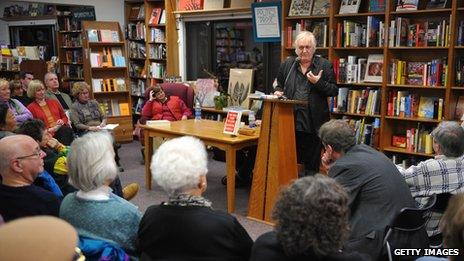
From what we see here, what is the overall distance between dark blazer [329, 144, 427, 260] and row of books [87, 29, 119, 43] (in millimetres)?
5826

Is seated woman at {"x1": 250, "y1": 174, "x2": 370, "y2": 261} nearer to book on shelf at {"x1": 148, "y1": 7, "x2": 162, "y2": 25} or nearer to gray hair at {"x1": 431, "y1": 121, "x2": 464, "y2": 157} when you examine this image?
gray hair at {"x1": 431, "y1": 121, "x2": 464, "y2": 157}

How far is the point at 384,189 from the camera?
2412 millimetres

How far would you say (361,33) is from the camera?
5.26 m

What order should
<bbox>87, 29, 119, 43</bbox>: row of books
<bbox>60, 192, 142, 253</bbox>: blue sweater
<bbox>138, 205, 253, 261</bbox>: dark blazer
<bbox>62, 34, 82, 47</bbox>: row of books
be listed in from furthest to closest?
<bbox>62, 34, 82, 47</bbox>: row of books
<bbox>87, 29, 119, 43</bbox>: row of books
<bbox>60, 192, 142, 253</bbox>: blue sweater
<bbox>138, 205, 253, 261</bbox>: dark blazer

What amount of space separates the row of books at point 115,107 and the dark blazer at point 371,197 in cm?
573

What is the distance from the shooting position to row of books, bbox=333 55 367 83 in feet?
17.5

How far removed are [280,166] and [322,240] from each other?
243 centimetres

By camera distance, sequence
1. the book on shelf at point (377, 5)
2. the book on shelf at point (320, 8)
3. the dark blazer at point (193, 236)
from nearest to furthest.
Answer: the dark blazer at point (193, 236)
the book on shelf at point (377, 5)
the book on shelf at point (320, 8)

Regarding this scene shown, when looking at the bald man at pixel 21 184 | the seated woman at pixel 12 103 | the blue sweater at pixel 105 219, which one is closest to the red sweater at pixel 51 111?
the seated woman at pixel 12 103

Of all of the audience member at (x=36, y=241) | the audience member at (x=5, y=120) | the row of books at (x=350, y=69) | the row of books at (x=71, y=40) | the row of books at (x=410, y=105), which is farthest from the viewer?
the row of books at (x=71, y=40)

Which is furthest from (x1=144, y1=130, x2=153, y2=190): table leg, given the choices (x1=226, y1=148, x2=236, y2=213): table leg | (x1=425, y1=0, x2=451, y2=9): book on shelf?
(x1=425, y1=0, x2=451, y2=9): book on shelf

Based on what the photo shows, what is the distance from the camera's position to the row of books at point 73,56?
819 centimetres

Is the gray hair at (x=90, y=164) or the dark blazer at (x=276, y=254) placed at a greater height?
the gray hair at (x=90, y=164)

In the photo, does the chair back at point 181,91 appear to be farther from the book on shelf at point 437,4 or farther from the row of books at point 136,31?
the book on shelf at point 437,4
